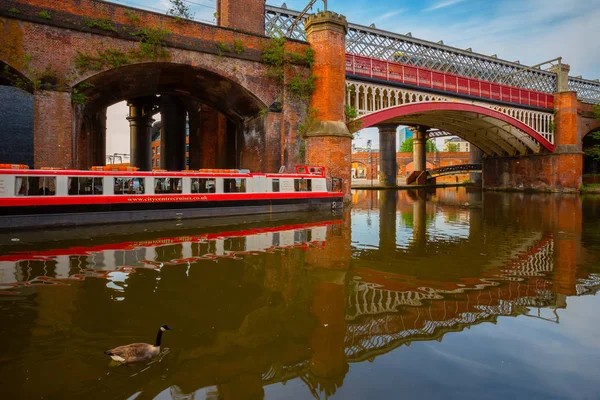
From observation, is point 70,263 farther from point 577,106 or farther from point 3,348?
point 577,106

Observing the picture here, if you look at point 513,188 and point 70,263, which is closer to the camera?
point 70,263

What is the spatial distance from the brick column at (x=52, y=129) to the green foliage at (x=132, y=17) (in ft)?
12.8

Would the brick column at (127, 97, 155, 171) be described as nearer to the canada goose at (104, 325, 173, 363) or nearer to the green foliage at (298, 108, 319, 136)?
the green foliage at (298, 108, 319, 136)

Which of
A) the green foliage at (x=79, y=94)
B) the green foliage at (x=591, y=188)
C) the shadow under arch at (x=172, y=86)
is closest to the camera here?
the green foliage at (x=79, y=94)

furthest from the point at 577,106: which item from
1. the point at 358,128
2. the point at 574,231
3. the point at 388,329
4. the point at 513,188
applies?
the point at 388,329

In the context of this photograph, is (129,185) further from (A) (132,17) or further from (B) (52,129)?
(A) (132,17)

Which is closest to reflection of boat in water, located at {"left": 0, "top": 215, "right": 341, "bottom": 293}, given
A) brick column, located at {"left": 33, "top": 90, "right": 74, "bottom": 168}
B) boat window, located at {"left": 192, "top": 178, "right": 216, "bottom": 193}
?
boat window, located at {"left": 192, "top": 178, "right": 216, "bottom": 193}

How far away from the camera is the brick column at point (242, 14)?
819 inches

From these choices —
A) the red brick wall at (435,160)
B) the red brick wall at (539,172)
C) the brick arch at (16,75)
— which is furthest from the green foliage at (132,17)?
the red brick wall at (435,160)

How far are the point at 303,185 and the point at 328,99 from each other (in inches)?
186

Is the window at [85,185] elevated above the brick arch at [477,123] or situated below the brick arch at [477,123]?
below

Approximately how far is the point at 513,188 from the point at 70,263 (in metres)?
37.5

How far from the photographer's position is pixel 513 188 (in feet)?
119

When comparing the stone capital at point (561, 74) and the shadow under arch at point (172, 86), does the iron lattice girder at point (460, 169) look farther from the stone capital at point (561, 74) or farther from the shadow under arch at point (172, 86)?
the shadow under arch at point (172, 86)
